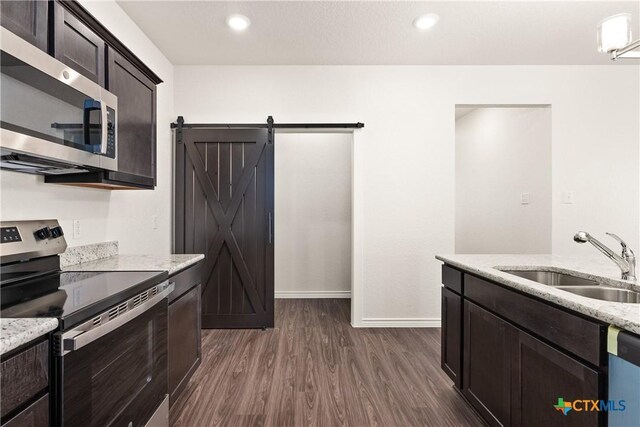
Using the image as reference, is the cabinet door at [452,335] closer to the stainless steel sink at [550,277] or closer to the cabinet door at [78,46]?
the stainless steel sink at [550,277]

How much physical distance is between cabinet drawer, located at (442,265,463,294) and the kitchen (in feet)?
0.21

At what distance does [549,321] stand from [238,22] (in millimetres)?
2891

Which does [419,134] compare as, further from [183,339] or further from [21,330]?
[21,330]

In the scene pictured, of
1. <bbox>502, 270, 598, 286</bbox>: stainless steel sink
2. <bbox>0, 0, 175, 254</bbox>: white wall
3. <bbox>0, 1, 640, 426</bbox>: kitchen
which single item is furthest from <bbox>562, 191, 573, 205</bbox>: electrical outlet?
<bbox>0, 0, 175, 254</bbox>: white wall

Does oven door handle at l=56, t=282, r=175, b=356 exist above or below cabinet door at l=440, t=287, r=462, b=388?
above

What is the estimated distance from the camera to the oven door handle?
927 mm

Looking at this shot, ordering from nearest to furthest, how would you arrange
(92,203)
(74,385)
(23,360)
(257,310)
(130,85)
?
(23,360)
(74,385)
(130,85)
(92,203)
(257,310)

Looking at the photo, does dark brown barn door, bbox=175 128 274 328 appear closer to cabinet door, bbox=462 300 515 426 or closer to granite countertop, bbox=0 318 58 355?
cabinet door, bbox=462 300 515 426

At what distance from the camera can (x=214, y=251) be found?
130 inches

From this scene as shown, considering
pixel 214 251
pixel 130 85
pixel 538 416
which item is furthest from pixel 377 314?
pixel 130 85

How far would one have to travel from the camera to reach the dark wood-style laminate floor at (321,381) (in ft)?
6.10

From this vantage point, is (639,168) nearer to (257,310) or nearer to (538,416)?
(538,416)

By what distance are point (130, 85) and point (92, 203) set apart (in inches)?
32.2

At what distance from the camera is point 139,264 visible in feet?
6.15
